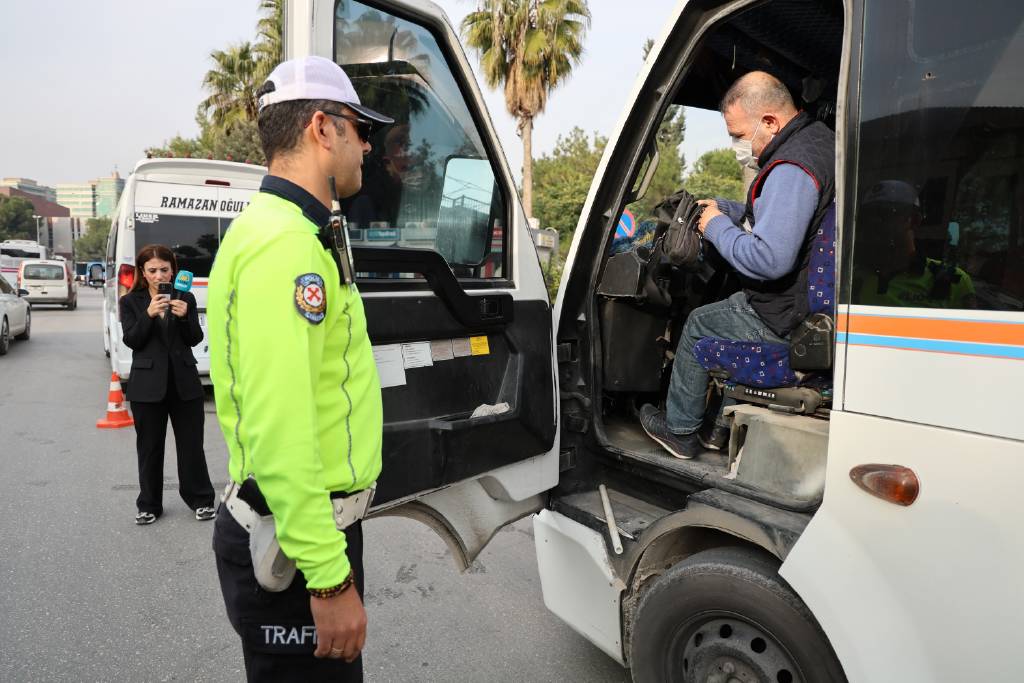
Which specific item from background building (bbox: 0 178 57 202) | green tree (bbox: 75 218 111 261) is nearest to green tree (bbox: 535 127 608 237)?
green tree (bbox: 75 218 111 261)

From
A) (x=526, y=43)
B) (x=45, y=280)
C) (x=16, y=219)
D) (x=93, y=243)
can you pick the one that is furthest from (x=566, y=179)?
(x=93, y=243)

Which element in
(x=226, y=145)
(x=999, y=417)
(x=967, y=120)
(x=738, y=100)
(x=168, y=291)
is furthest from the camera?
(x=226, y=145)

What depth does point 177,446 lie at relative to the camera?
4.70 meters

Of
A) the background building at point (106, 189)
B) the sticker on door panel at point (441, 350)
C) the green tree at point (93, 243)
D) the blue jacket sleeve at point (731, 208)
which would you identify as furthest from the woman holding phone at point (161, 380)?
the background building at point (106, 189)

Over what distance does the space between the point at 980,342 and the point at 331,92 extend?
1492mm

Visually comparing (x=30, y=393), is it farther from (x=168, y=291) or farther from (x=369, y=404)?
(x=369, y=404)

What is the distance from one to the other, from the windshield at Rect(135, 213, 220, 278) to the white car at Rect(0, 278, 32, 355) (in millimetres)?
6541

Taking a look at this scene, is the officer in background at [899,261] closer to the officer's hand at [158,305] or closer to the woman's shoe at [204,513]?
the officer's hand at [158,305]

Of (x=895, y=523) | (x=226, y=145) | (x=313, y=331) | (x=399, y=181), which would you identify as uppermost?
(x=226, y=145)

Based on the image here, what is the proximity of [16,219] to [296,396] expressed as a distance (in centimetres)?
9949

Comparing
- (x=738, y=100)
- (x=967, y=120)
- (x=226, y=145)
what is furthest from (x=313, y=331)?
(x=226, y=145)

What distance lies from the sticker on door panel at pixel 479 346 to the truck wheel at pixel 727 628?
3.04 ft

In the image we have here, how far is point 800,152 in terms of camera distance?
2184mm

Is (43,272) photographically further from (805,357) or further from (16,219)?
(16,219)
